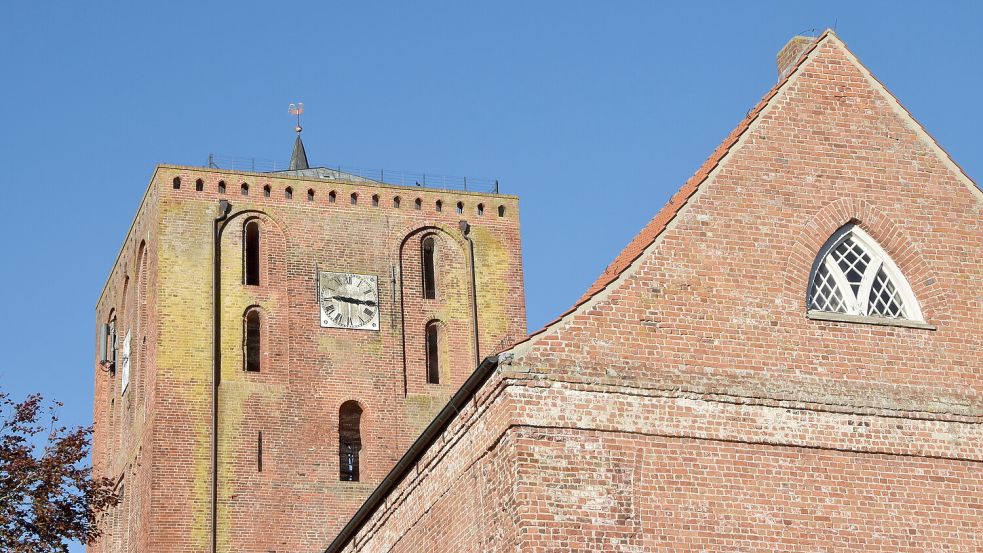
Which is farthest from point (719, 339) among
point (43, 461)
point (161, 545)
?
point (161, 545)

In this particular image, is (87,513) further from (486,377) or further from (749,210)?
(749,210)

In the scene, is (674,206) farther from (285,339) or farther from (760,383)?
(285,339)

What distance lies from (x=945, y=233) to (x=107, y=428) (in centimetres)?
2840

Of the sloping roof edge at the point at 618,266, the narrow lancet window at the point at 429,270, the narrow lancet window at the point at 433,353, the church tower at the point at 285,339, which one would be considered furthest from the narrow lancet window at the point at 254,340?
the sloping roof edge at the point at 618,266

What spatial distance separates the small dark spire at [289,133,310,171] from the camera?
47450mm

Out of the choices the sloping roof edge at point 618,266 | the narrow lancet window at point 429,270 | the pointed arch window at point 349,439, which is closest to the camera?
the sloping roof edge at point 618,266

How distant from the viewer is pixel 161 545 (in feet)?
125

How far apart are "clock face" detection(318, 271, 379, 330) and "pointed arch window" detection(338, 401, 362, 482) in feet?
6.23

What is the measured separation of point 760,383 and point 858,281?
7.00 feet

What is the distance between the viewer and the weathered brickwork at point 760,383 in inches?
768

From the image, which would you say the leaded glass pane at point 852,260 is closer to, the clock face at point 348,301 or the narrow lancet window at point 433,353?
the clock face at point 348,301

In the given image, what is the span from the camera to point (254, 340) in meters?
41.0

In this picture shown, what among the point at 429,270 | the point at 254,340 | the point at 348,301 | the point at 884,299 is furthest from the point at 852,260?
the point at 429,270

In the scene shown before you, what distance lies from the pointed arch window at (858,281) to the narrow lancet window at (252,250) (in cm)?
2205
